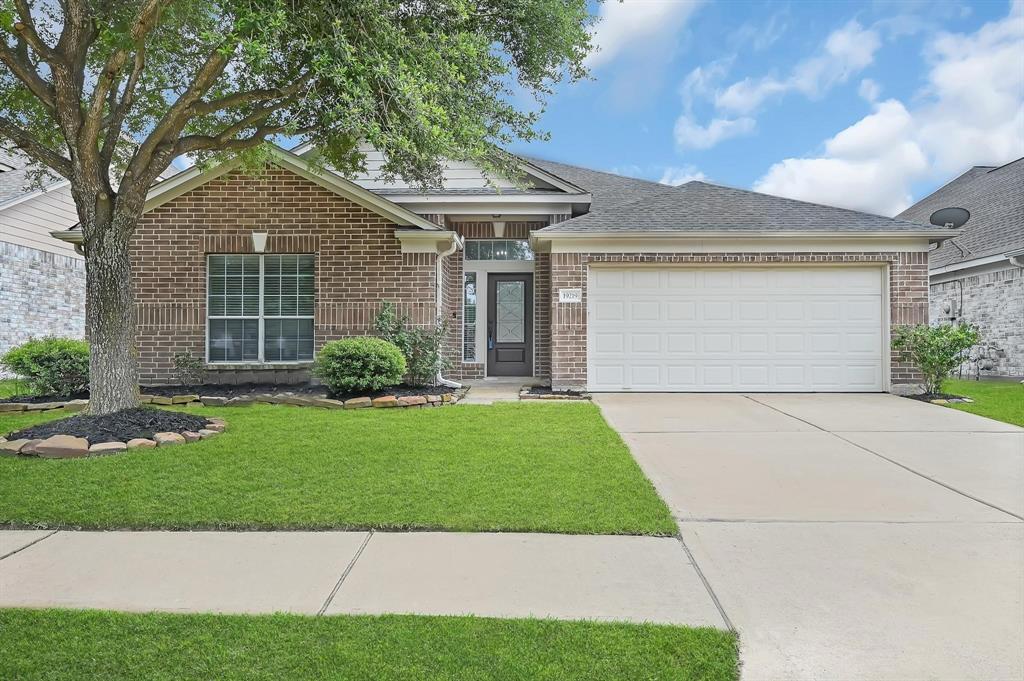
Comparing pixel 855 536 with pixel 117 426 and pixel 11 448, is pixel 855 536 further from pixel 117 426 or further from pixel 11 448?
pixel 11 448

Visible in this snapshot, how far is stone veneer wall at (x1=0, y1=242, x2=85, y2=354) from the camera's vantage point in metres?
14.3

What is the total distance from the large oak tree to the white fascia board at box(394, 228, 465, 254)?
4.53 feet

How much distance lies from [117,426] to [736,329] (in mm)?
9868

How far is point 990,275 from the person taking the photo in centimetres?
1495

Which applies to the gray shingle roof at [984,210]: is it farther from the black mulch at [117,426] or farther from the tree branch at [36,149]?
the tree branch at [36,149]

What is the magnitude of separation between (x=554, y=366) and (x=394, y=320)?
10.1 ft

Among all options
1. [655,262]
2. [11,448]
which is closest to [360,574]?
[11,448]

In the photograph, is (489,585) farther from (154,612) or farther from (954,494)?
(954,494)

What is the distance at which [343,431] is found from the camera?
7.17 metres

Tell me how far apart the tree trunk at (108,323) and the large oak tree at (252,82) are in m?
0.01

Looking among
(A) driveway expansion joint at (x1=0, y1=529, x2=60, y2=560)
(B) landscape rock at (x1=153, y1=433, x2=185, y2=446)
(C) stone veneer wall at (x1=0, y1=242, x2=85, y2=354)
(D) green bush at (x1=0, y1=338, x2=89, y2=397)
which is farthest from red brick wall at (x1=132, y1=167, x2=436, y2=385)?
(A) driveway expansion joint at (x1=0, y1=529, x2=60, y2=560)

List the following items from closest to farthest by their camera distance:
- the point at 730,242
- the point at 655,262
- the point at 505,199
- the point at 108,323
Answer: the point at 108,323 < the point at 730,242 < the point at 655,262 < the point at 505,199

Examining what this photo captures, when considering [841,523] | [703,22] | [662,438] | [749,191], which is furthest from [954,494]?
[703,22]

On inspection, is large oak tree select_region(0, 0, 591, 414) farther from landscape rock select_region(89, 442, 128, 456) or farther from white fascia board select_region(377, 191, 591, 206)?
white fascia board select_region(377, 191, 591, 206)
